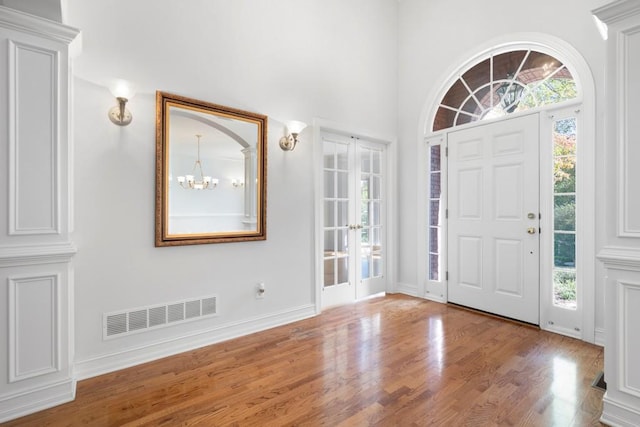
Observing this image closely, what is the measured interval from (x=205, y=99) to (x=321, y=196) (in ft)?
4.97

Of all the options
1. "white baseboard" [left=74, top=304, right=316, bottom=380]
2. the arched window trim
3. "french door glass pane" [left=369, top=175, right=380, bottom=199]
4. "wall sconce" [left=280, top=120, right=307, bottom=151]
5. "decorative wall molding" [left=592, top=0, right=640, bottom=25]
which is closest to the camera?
"decorative wall molding" [left=592, top=0, right=640, bottom=25]

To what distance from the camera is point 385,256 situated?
14.9 feet

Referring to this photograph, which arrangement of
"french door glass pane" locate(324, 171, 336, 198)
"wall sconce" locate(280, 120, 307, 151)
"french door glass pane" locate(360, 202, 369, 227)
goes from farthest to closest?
"french door glass pane" locate(360, 202, 369, 227)
"french door glass pane" locate(324, 171, 336, 198)
"wall sconce" locate(280, 120, 307, 151)

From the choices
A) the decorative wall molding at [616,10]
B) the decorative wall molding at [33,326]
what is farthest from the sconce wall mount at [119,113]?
the decorative wall molding at [616,10]

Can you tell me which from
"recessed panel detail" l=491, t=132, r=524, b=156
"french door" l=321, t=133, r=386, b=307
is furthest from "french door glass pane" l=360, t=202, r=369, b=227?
"recessed panel detail" l=491, t=132, r=524, b=156

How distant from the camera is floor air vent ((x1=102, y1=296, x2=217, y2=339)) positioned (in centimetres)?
245

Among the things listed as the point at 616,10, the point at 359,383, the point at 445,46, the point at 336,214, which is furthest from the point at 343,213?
the point at 616,10

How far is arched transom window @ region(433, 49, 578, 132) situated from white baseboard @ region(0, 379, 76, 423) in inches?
168

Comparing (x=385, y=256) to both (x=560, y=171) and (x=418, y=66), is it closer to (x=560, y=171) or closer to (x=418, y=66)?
(x=560, y=171)

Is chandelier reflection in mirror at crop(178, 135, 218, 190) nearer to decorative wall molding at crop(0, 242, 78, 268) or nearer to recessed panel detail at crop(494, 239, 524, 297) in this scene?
decorative wall molding at crop(0, 242, 78, 268)

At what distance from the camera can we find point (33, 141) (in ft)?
6.28

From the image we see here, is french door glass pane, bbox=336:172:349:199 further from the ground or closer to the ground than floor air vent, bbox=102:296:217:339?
further from the ground

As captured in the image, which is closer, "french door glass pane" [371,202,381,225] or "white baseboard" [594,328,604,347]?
"white baseboard" [594,328,604,347]

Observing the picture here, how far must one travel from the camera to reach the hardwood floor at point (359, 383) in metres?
1.87
